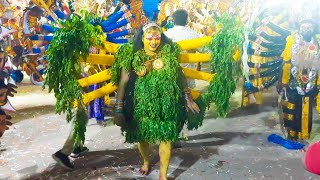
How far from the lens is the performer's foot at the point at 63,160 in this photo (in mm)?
4922

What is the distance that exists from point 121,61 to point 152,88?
0.44 m

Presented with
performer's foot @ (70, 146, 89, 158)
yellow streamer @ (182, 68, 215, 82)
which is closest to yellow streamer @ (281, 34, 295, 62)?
yellow streamer @ (182, 68, 215, 82)

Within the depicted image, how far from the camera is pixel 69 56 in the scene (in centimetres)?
405

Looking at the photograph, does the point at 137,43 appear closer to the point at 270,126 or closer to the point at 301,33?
the point at 301,33

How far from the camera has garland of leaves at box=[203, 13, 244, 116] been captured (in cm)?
423

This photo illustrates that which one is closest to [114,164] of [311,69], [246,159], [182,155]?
[182,155]

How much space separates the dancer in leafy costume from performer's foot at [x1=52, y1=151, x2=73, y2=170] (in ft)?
3.69

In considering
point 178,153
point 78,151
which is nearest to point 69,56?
point 78,151

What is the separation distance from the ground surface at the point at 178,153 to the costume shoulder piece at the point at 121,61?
1292 mm

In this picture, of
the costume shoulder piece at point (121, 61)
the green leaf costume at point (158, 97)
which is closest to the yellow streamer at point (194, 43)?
the green leaf costume at point (158, 97)

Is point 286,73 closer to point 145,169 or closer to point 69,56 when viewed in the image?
point 145,169

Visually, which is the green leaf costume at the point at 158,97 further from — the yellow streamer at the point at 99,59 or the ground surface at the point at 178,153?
the ground surface at the point at 178,153

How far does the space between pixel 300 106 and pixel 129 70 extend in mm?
2740

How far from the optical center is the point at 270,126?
6906mm
